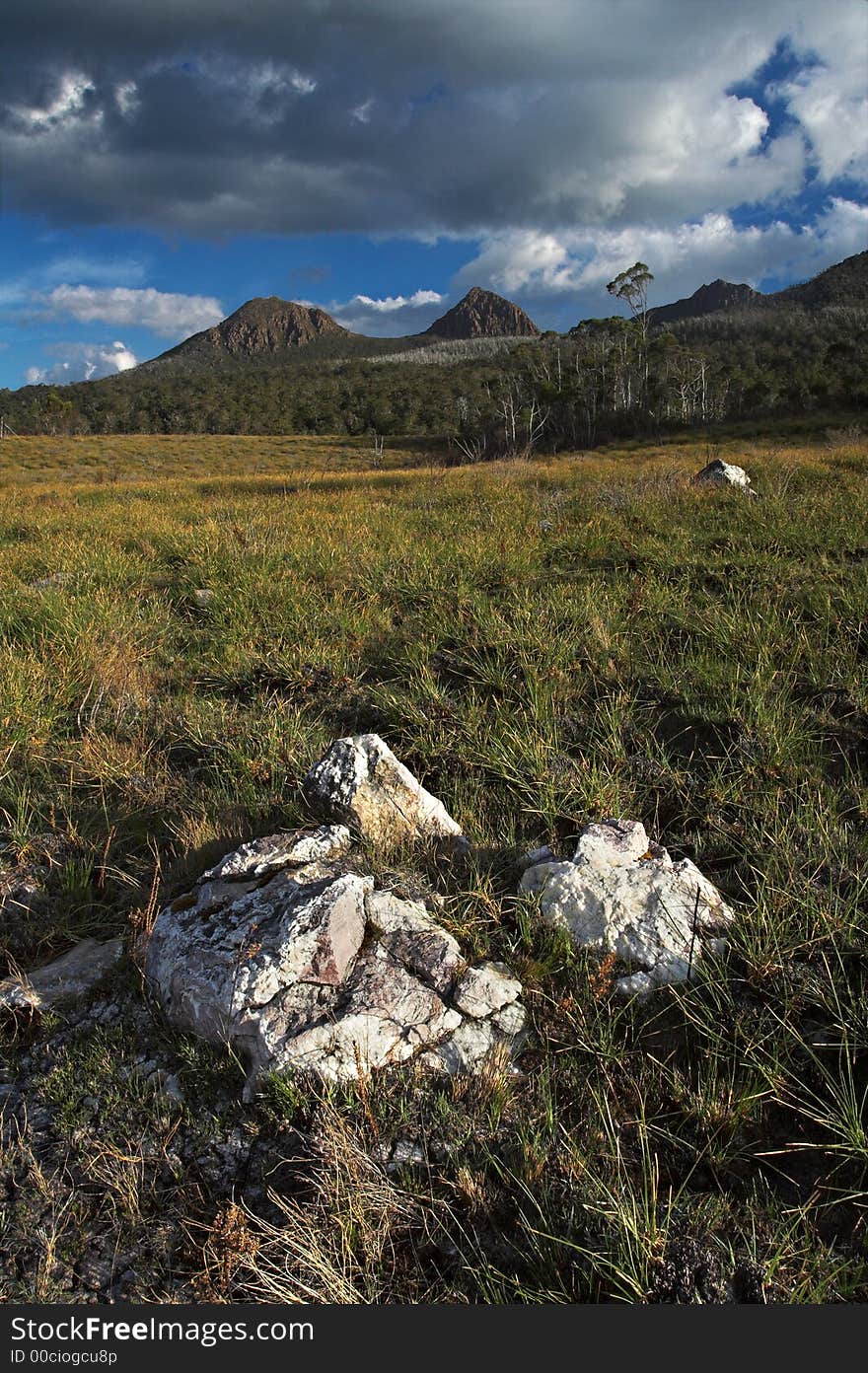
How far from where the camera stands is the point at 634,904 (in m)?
2.11

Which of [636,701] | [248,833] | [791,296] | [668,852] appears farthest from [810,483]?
[791,296]

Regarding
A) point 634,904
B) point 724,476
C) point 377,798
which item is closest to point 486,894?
point 634,904

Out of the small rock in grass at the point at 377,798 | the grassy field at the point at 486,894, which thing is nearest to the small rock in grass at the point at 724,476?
the grassy field at the point at 486,894

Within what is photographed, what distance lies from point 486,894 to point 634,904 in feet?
1.58

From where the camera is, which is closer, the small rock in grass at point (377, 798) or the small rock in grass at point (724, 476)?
the small rock in grass at point (377, 798)

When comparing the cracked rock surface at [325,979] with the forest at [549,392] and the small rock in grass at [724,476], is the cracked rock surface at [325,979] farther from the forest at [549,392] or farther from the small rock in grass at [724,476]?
the forest at [549,392]

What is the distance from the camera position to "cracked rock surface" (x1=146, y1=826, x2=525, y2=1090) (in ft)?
5.74

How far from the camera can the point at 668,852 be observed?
8.25 feet

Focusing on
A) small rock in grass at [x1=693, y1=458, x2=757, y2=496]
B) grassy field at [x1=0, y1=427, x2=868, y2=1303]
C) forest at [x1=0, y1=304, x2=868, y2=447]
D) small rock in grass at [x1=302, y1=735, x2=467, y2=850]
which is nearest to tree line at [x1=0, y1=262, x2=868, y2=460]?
forest at [x1=0, y1=304, x2=868, y2=447]

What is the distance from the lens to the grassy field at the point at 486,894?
139cm

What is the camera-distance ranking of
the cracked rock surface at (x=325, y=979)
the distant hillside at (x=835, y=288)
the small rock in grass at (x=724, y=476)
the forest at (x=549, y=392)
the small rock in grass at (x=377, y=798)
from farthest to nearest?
1. the distant hillside at (x=835, y=288)
2. the forest at (x=549, y=392)
3. the small rock in grass at (x=724, y=476)
4. the small rock in grass at (x=377, y=798)
5. the cracked rock surface at (x=325, y=979)

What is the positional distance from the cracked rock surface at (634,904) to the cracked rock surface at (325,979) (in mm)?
314

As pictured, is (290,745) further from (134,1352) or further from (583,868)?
(134,1352)

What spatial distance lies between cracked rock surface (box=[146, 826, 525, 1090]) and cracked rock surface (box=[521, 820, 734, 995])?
1.03 ft
